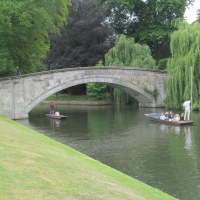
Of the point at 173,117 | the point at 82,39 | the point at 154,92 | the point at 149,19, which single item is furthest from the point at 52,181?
the point at 149,19

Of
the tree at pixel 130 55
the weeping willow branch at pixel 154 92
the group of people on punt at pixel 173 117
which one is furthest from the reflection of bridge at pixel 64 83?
the group of people on punt at pixel 173 117

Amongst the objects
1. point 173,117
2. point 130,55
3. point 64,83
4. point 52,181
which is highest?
point 130,55

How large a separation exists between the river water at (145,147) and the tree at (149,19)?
58.2 ft

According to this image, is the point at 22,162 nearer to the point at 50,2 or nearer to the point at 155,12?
the point at 50,2

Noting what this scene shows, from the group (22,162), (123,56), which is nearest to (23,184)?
(22,162)

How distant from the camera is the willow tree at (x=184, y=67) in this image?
2364cm

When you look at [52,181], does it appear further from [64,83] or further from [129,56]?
[129,56]

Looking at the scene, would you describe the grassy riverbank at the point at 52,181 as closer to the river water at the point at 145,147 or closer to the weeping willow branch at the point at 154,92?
the river water at the point at 145,147

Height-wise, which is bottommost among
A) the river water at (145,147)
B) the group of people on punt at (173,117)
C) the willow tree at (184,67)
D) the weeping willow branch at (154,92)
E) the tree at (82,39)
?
the river water at (145,147)

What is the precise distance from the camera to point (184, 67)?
24.5 m

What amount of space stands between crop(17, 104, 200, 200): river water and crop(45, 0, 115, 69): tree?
15.8 meters

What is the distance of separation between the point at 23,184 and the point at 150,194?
103 inches

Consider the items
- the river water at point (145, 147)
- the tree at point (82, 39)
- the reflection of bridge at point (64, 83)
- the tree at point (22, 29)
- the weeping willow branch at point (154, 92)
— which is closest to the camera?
the river water at point (145, 147)

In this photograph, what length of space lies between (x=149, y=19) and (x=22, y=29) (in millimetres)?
20981
